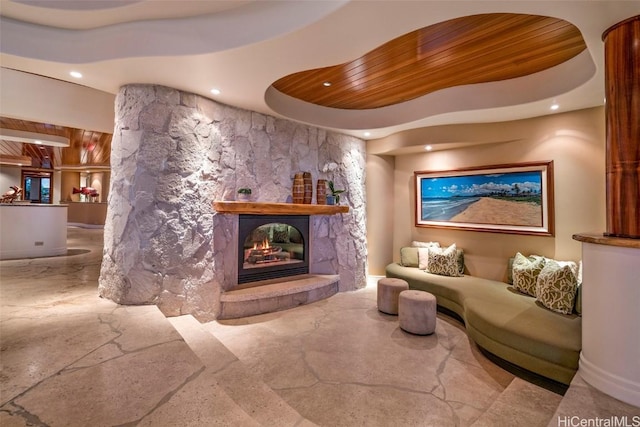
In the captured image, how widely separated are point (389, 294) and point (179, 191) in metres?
2.82

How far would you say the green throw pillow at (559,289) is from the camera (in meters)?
2.68

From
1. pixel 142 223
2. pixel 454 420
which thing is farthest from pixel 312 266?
pixel 454 420

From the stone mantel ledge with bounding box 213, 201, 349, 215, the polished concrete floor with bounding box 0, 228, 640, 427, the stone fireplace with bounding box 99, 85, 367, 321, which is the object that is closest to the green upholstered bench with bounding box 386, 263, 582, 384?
the polished concrete floor with bounding box 0, 228, 640, 427

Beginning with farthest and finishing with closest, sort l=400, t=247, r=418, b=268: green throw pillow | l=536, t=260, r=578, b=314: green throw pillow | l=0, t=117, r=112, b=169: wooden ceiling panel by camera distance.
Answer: l=0, t=117, r=112, b=169: wooden ceiling panel < l=400, t=247, r=418, b=268: green throw pillow < l=536, t=260, r=578, b=314: green throw pillow

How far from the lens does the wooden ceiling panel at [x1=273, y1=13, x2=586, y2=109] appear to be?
2.27 m

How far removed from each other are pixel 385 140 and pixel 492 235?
2.21m

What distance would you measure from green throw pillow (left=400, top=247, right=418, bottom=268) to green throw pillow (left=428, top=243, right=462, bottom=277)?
1.08 ft

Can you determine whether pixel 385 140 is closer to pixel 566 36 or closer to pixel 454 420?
pixel 566 36

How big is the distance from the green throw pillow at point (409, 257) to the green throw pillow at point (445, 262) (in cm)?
33

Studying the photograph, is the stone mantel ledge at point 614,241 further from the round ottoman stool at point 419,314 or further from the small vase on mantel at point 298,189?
the small vase on mantel at point 298,189

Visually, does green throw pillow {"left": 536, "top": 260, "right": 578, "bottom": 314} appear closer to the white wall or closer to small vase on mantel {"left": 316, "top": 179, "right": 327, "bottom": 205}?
the white wall

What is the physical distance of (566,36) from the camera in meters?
2.37

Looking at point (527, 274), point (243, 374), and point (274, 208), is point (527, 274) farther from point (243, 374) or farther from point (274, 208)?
point (243, 374)

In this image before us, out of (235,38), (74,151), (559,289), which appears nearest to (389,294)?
(559,289)
